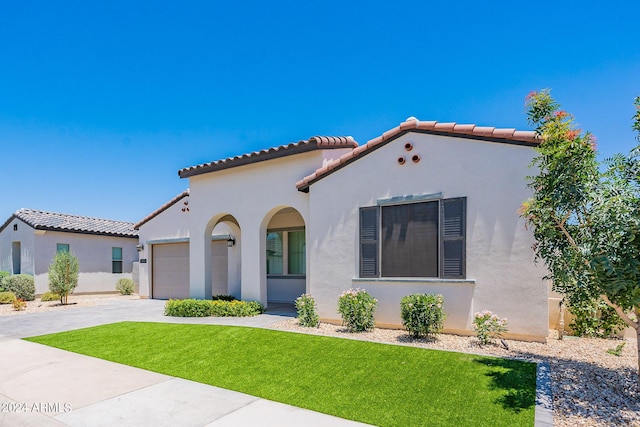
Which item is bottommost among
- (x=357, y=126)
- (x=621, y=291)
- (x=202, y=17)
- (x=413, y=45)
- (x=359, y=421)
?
(x=359, y=421)

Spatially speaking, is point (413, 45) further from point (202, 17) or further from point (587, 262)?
point (587, 262)

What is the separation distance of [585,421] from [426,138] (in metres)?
6.62

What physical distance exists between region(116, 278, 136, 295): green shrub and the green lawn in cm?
1369

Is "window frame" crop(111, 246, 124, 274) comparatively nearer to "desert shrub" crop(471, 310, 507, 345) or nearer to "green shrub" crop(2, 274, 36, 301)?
"green shrub" crop(2, 274, 36, 301)

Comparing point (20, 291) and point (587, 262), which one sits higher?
point (587, 262)

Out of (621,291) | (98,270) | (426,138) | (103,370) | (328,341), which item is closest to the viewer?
(621,291)

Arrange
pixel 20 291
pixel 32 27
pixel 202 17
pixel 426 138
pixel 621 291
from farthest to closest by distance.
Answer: pixel 20 291 < pixel 202 17 < pixel 32 27 < pixel 426 138 < pixel 621 291

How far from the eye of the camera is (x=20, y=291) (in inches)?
787

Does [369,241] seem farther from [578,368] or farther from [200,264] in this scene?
[200,264]

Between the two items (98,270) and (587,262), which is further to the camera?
(98,270)

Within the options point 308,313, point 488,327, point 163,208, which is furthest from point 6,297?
point 488,327

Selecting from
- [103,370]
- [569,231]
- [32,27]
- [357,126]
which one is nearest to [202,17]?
[32,27]

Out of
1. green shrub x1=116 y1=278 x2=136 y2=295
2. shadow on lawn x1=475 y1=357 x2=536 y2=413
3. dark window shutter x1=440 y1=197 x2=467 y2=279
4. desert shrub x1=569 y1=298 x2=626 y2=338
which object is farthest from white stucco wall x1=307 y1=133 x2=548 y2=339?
green shrub x1=116 y1=278 x2=136 y2=295

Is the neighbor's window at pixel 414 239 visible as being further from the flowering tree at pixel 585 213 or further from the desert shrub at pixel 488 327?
the flowering tree at pixel 585 213
